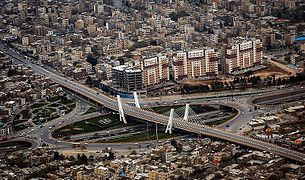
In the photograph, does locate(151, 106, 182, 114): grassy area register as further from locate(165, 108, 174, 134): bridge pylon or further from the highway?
locate(165, 108, 174, 134): bridge pylon

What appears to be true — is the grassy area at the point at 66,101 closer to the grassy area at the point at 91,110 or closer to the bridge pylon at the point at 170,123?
the grassy area at the point at 91,110

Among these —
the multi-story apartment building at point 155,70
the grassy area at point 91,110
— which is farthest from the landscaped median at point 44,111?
the multi-story apartment building at point 155,70

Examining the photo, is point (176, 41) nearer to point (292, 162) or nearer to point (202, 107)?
point (202, 107)

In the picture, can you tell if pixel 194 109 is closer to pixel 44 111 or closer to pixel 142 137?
pixel 142 137

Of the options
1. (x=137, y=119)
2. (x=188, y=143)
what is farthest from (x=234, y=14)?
(x=188, y=143)

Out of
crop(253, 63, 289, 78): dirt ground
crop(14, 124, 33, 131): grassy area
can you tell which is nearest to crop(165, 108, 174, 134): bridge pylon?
crop(14, 124, 33, 131): grassy area

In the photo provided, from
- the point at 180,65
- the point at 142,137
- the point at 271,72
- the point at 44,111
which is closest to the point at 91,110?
the point at 44,111

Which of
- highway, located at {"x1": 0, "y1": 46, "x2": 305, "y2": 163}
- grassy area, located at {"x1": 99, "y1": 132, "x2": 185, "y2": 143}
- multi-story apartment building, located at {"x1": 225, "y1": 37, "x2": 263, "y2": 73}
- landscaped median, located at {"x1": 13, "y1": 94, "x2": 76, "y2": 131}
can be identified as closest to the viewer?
highway, located at {"x1": 0, "y1": 46, "x2": 305, "y2": 163}
